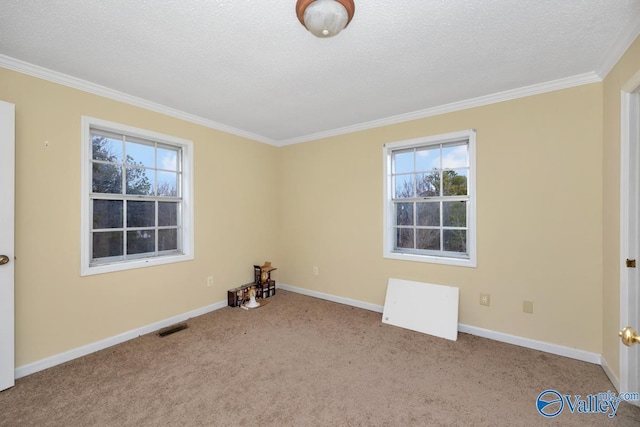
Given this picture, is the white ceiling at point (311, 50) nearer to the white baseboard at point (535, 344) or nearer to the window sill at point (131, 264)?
the window sill at point (131, 264)

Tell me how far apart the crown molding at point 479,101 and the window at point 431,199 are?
28 cm

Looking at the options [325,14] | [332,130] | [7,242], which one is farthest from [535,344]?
[7,242]

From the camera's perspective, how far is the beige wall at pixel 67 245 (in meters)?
2.23

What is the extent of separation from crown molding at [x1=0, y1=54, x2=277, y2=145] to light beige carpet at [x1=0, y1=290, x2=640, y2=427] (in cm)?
244

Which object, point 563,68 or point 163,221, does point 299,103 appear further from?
point 563,68

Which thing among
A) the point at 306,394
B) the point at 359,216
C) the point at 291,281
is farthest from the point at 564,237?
the point at 291,281

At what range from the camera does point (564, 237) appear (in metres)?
2.52

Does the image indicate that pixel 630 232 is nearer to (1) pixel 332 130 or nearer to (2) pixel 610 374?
(2) pixel 610 374

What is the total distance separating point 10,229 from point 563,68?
15.0 ft

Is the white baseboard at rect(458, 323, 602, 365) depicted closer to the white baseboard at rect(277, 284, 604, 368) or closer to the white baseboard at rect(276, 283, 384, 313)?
the white baseboard at rect(277, 284, 604, 368)

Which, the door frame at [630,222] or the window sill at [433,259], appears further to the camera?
the window sill at [433,259]

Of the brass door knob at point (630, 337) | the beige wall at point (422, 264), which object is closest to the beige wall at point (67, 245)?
the beige wall at point (422, 264)

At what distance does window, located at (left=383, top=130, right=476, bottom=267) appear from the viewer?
3080 millimetres

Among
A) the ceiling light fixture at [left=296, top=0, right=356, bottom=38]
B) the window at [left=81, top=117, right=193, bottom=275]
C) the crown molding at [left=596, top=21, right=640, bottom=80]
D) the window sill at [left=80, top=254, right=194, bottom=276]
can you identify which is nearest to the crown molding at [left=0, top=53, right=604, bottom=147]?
the crown molding at [left=596, top=21, right=640, bottom=80]
